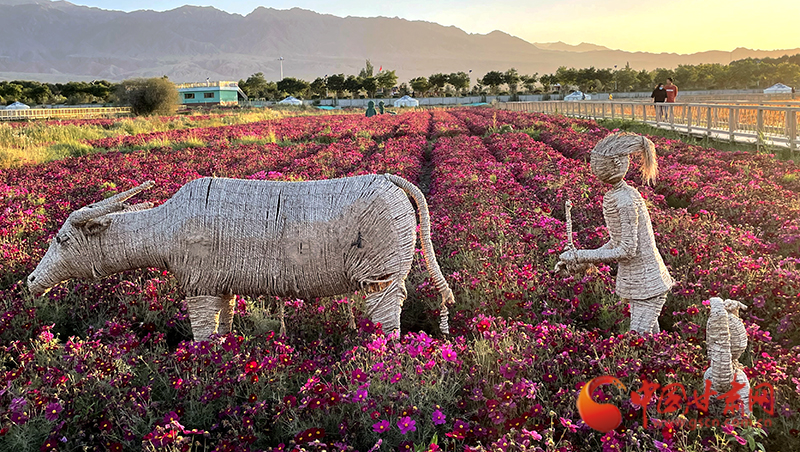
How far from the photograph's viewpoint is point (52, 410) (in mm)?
2877

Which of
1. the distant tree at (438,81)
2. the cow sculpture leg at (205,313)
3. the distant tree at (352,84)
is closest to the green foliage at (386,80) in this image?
the distant tree at (352,84)

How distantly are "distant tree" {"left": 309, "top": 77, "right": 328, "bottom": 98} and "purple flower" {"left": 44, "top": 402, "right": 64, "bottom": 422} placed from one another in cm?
10343

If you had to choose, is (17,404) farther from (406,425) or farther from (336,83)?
(336,83)

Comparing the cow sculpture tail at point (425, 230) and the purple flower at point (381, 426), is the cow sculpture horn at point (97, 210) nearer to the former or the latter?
the cow sculpture tail at point (425, 230)

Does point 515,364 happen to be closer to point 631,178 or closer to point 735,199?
point 735,199

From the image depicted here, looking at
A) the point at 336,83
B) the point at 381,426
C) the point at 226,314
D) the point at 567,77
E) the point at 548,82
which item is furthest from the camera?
the point at 548,82

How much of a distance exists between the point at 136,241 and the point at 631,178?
9782mm

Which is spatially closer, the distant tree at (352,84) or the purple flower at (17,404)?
the purple flower at (17,404)

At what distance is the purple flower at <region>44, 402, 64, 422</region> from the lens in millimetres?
2853

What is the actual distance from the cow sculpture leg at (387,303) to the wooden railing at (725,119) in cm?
1390

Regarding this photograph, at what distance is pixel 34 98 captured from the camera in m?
77.5

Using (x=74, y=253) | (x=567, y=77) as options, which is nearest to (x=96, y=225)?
(x=74, y=253)

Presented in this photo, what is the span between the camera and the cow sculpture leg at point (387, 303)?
3.71 metres

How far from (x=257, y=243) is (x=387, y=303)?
101 centimetres
